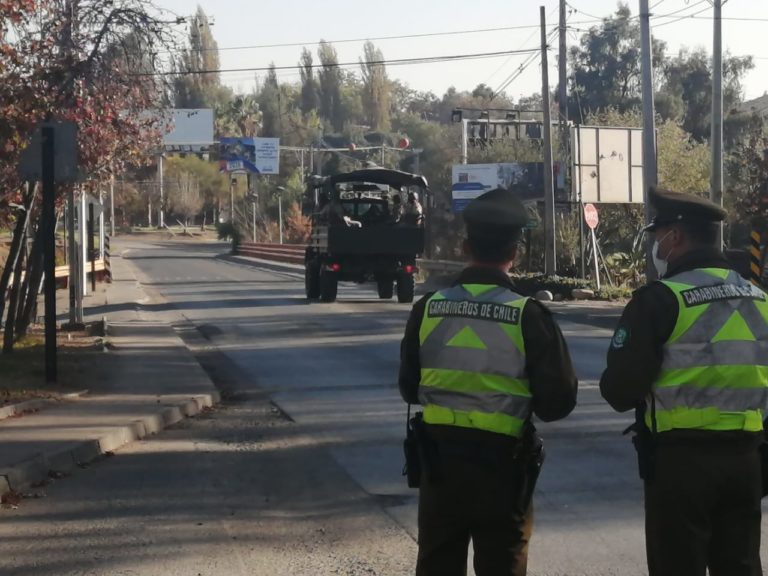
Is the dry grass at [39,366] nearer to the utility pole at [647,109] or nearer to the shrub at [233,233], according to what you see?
the utility pole at [647,109]

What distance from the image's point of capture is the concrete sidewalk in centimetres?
941

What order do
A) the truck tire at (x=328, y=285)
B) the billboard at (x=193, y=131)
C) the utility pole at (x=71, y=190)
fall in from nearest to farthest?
the utility pole at (x=71, y=190), the truck tire at (x=328, y=285), the billboard at (x=193, y=131)

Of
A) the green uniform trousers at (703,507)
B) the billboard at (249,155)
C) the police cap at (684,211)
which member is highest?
the billboard at (249,155)

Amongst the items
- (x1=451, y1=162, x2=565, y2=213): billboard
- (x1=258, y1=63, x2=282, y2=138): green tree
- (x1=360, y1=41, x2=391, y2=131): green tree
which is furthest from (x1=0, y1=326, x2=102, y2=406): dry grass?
(x1=360, y1=41, x2=391, y2=131): green tree

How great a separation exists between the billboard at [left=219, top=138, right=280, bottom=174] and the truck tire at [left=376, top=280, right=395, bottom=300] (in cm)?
6085

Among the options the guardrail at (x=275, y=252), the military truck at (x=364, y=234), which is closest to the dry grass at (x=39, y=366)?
the military truck at (x=364, y=234)

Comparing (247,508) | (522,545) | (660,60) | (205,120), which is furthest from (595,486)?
(205,120)

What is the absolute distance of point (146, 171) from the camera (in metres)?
112

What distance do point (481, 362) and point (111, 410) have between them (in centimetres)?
869

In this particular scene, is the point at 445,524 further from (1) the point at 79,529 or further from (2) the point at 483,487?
(1) the point at 79,529

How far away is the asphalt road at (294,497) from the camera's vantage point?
22.2ft

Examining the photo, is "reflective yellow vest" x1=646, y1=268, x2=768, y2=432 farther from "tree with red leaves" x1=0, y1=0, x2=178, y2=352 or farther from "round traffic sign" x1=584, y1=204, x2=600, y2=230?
"round traffic sign" x1=584, y1=204, x2=600, y2=230

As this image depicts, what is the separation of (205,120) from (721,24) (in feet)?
270

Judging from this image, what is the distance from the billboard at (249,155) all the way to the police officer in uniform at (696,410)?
87866mm
